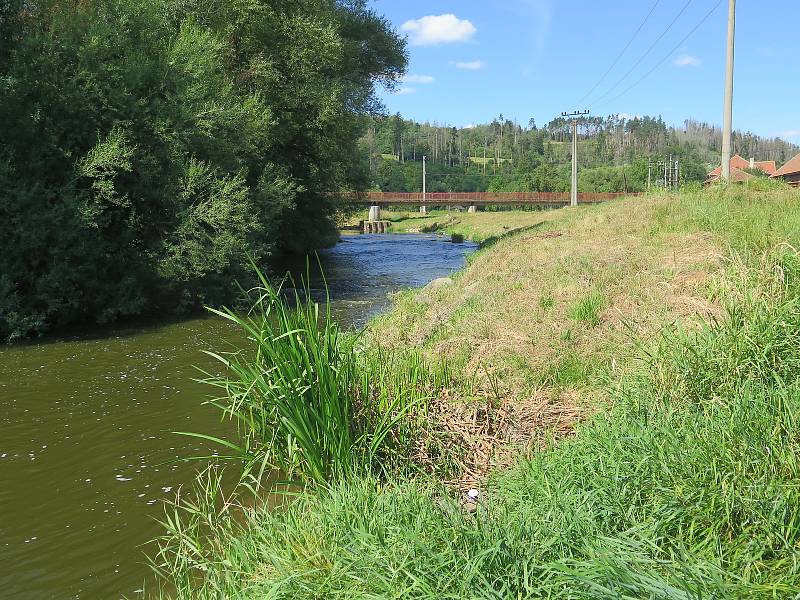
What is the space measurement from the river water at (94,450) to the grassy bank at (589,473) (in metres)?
0.62

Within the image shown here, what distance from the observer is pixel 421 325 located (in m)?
10.1

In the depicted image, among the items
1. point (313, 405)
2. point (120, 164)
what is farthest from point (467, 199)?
point (313, 405)

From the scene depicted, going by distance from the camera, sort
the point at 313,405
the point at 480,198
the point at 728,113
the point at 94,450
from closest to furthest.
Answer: the point at 313,405 → the point at 94,450 → the point at 728,113 → the point at 480,198

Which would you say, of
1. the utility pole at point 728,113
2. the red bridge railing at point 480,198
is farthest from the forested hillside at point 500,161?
the utility pole at point 728,113

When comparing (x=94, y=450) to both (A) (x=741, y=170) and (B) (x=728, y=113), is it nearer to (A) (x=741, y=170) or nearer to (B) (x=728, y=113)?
(B) (x=728, y=113)

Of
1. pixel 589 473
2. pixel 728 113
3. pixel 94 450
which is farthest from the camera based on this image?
pixel 728 113

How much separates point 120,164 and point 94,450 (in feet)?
31.2

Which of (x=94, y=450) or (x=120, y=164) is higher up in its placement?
(x=120, y=164)

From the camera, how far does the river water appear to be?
522cm

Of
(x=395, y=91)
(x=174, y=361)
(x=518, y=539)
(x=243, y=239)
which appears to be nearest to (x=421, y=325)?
(x=174, y=361)

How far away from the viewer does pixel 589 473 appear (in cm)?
421

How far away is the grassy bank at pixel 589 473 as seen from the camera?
3113mm

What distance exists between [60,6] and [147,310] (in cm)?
826

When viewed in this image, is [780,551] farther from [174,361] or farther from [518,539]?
[174,361]
